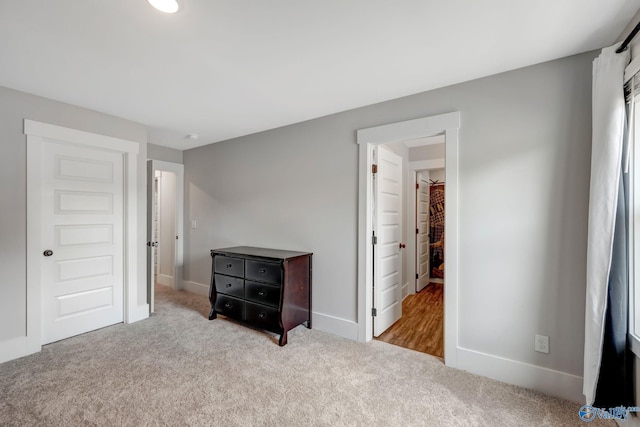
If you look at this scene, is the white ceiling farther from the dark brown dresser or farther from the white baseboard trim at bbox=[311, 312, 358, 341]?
the white baseboard trim at bbox=[311, 312, 358, 341]

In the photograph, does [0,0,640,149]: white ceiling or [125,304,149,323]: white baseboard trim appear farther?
[125,304,149,323]: white baseboard trim

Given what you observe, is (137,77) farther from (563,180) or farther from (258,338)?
(563,180)

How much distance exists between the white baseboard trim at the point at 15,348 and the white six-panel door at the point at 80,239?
0.17m

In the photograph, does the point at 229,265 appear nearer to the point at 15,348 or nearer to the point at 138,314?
the point at 138,314

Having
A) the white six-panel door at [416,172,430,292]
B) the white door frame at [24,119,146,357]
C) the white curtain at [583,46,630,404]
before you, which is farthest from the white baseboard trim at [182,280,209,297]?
the white curtain at [583,46,630,404]

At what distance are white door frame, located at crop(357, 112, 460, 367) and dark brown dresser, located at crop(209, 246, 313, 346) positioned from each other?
2.08ft

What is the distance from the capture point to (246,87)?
235 centimetres

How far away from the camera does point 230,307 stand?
Answer: 10.3 ft

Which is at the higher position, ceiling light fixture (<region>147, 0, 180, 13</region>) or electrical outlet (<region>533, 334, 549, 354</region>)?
ceiling light fixture (<region>147, 0, 180, 13</region>)

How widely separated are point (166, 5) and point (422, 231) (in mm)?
4604

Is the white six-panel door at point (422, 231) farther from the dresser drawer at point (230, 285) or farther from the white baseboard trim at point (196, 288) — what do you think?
the white baseboard trim at point (196, 288)

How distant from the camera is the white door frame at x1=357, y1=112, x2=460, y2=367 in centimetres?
227

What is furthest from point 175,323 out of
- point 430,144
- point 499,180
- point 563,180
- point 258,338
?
point 430,144

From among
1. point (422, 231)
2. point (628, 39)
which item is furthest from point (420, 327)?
point (628, 39)
